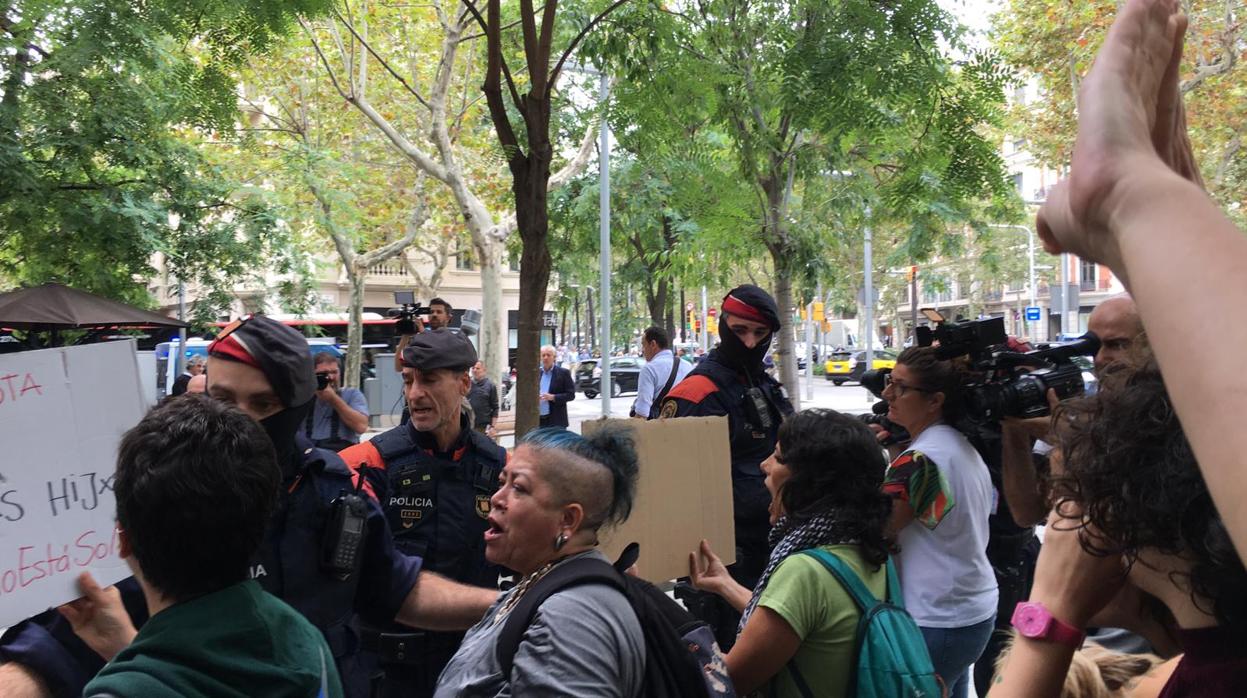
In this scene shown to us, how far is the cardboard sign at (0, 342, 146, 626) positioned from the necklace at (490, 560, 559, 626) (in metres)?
0.79

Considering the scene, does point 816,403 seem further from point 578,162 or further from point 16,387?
point 16,387

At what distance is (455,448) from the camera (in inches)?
133

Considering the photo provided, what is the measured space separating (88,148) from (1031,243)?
149 ft

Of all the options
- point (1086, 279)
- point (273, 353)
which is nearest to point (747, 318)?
point (273, 353)

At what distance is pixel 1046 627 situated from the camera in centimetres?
136

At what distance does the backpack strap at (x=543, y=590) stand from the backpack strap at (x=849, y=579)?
0.72 meters

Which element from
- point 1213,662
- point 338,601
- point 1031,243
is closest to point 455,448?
point 338,601

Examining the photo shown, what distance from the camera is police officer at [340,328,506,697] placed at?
9.87 ft

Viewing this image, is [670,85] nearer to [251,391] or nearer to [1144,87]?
[251,391]

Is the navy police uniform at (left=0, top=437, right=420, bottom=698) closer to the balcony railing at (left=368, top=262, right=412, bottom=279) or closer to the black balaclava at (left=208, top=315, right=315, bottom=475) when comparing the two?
the black balaclava at (left=208, top=315, right=315, bottom=475)

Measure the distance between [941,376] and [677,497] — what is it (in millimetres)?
1031

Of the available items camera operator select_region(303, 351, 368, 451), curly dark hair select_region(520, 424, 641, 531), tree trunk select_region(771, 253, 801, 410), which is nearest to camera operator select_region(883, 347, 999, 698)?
curly dark hair select_region(520, 424, 641, 531)

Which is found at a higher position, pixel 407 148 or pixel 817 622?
pixel 407 148

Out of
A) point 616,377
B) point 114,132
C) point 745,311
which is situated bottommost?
point 616,377
